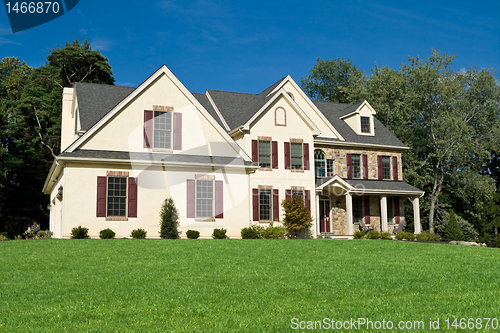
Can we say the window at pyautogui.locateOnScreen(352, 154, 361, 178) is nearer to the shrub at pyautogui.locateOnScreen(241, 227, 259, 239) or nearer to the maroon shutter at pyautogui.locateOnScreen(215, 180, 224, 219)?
the shrub at pyautogui.locateOnScreen(241, 227, 259, 239)

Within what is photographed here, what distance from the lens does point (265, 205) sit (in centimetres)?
2534

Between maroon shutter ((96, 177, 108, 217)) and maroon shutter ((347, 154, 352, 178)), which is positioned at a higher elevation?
maroon shutter ((347, 154, 352, 178))

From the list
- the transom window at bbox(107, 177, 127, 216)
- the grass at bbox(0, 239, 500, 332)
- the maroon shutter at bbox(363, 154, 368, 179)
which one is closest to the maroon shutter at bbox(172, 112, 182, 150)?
the transom window at bbox(107, 177, 127, 216)

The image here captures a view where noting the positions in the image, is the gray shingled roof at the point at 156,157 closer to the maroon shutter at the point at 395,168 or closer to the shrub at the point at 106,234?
the shrub at the point at 106,234

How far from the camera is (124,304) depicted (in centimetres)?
775

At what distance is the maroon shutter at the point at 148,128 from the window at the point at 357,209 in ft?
49.3

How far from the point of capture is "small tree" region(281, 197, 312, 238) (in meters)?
24.4

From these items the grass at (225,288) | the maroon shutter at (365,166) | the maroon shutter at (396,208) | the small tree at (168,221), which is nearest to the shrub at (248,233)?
the small tree at (168,221)

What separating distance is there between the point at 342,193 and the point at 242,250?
50.7ft

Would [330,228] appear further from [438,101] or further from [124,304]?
[124,304]

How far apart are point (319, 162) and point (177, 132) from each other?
11.1 m

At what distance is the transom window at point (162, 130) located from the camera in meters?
21.8

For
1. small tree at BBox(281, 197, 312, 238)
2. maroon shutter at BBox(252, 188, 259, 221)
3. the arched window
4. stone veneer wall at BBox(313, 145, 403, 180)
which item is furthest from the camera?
stone veneer wall at BBox(313, 145, 403, 180)

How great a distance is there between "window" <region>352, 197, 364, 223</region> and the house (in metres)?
0.07
